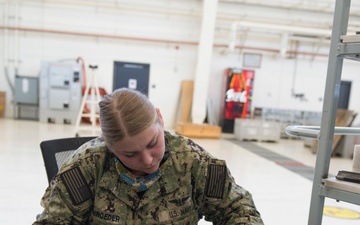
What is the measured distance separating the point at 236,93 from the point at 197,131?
1.93 meters

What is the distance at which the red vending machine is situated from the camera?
26.6 ft

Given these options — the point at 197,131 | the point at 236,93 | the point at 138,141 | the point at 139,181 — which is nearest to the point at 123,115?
the point at 138,141

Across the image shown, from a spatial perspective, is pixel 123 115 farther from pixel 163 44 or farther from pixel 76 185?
pixel 163 44

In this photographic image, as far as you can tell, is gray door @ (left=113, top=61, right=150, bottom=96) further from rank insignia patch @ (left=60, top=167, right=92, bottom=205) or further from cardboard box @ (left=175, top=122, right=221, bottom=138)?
rank insignia patch @ (left=60, top=167, right=92, bottom=205)

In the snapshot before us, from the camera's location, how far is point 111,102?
0.86m

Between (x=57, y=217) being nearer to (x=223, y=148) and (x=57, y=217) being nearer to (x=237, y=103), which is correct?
(x=223, y=148)

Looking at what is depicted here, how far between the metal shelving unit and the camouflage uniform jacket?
22 centimetres

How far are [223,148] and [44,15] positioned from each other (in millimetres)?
5856

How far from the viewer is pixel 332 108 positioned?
0.98 m

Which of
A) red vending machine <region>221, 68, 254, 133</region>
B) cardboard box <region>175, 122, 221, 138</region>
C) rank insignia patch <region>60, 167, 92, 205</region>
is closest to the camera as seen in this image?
rank insignia patch <region>60, 167, 92, 205</region>

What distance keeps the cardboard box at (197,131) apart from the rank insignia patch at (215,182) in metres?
5.77

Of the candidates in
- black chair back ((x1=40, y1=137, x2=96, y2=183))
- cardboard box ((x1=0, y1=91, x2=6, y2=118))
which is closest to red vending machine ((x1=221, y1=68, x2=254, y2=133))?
cardboard box ((x1=0, y1=91, x2=6, y2=118))

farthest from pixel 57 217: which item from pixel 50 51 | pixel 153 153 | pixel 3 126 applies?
pixel 50 51

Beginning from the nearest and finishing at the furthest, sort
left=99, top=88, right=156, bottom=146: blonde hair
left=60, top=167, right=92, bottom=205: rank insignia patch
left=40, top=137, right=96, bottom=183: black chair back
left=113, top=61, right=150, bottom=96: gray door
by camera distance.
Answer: left=99, top=88, right=156, bottom=146: blonde hair → left=60, top=167, right=92, bottom=205: rank insignia patch → left=40, top=137, right=96, bottom=183: black chair back → left=113, top=61, right=150, bottom=96: gray door
